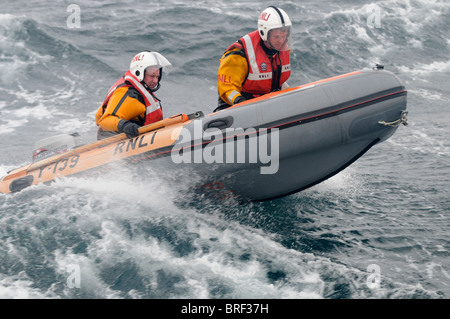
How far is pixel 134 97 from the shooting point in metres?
6.09

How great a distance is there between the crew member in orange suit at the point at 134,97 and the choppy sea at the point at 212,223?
1.95ft

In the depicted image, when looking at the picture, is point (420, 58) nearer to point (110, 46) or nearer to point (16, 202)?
point (110, 46)

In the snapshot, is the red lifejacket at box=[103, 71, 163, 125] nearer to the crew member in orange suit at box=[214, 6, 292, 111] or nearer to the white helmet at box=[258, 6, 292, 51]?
the crew member in orange suit at box=[214, 6, 292, 111]

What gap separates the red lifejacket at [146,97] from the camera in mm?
6105

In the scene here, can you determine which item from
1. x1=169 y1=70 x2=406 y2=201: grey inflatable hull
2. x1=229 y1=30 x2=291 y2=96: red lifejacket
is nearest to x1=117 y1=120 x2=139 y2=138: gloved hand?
x1=169 y1=70 x2=406 y2=201: grey inflatable hull

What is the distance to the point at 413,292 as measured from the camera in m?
4.49

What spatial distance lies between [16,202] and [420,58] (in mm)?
8502

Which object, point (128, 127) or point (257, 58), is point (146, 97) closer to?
point (128, 127)

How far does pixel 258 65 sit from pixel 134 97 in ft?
4.61

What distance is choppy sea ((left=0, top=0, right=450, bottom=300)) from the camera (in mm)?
4668

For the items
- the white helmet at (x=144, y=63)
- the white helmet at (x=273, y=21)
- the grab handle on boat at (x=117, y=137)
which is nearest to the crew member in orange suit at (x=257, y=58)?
the white helmet at (x=273, y=21)

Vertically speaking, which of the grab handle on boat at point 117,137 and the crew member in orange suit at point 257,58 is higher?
the crew member in orange suit at point 257,58

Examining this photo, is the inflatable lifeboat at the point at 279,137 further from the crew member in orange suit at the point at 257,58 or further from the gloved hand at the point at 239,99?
the crew member in orange suit at the point at 257,58
